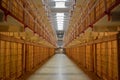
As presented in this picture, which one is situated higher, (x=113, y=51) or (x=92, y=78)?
(x=113, y=51)

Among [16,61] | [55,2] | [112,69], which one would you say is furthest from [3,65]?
[55,2]

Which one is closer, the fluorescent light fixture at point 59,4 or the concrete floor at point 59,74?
the concrete floor at point 59,74

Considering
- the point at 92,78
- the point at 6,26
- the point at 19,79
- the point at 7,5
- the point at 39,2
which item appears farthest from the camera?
the point at 39,2

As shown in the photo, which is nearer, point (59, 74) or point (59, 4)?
point (59, 74)

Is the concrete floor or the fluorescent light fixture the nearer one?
the concrete floor

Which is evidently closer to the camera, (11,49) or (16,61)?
(11,49)

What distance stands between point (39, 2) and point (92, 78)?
6.78 m

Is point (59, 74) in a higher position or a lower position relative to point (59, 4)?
lower

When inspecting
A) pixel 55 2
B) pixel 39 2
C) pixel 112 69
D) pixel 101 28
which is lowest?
pixel 112 69

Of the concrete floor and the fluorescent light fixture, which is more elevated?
the fluorescent light fixture

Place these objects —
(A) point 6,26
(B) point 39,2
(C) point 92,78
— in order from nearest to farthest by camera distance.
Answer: (A) point 6,26
(C) point 92,78
(B) point 39,2

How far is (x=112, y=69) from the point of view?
852 centimetres

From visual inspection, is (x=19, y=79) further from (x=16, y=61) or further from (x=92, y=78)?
(x=92, y=78)

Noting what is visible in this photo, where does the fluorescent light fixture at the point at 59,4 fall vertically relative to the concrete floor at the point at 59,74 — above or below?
above
